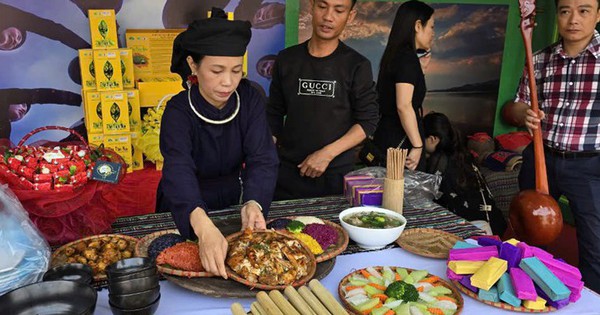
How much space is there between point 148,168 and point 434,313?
3.30 metres

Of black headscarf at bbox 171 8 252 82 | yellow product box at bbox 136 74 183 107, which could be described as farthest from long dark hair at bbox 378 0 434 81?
yellow product box at bbox 136 74 183 107

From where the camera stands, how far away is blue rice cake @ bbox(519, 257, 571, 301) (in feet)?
4.09

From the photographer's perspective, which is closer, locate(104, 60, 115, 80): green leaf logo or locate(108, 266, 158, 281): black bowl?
locate(108, 266, 158, 281): black bowl

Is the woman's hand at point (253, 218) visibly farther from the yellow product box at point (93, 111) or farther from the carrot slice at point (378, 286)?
the yellow product box at point (93, 111)

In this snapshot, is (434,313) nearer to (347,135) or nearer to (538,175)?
(538,175)

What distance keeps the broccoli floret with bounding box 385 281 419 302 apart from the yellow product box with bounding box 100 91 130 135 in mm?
3127

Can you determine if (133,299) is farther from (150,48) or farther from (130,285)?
(150,48)

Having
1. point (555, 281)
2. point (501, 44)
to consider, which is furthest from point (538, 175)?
point (501, 44)

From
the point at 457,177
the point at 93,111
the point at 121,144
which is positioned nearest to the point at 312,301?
the point at 457,177

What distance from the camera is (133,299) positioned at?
1.05m

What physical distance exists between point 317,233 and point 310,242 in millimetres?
90

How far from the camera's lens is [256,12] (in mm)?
4375

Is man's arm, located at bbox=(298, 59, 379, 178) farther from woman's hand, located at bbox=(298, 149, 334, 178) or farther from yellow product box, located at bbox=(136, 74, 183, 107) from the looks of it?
yellow product box, located at bbox=(136, 74, 183, 107)

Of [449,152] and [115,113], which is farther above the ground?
[115,113]
